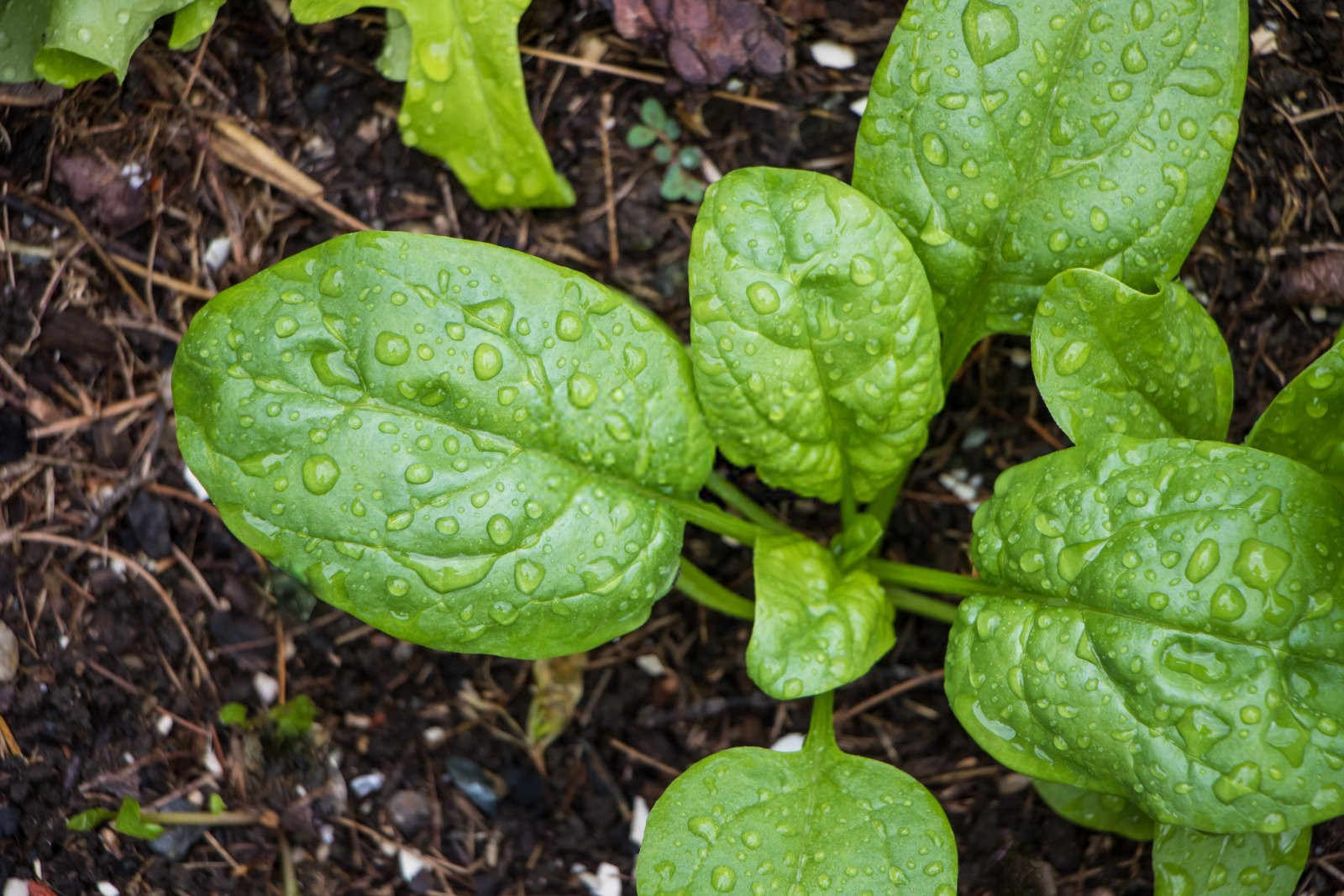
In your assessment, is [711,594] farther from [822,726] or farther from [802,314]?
[802,314]

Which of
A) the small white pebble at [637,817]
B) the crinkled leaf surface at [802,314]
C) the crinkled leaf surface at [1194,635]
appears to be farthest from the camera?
the small white pebble at [637,817]

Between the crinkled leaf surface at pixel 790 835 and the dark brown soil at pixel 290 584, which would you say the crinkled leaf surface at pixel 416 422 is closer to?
the crinkled leaf surface at pixel 790 835

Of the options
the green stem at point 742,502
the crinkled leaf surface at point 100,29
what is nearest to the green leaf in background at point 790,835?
the green stem at point 742,502

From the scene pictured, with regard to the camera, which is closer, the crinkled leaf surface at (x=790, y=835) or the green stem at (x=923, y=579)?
the crinkled leaf surface at (x=790, y=835)

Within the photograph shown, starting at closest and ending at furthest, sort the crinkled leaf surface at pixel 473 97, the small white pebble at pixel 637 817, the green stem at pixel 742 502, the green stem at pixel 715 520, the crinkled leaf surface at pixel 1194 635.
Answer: the crinkled leaf surface at pixel 1194 635 → the green stem at pixel 715 520 → the crinkled leaf surface at pixel 473 97 → the green stem at pixel 742 502 → the small white pebble at pixel 637 817

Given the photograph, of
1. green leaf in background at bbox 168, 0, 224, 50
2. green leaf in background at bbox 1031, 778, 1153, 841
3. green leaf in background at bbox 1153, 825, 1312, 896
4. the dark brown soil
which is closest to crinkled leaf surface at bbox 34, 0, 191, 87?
green leaf in background at bbox 168, 0, 224, 50

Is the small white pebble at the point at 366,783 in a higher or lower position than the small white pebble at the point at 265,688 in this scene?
lower
